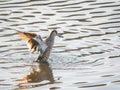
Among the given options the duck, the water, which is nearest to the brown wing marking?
the duck

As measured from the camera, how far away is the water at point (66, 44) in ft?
39.9

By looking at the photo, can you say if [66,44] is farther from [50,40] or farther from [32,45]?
[32,45]

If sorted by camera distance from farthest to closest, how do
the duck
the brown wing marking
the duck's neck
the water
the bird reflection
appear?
the duck's neck < the brown wing marking < the duck < the bird reflection < the water

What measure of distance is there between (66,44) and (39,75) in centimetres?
209

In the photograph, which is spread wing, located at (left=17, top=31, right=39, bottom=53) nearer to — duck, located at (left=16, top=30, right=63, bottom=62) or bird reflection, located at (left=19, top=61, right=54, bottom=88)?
duck, located at (left=16, top=30, right=63, bottom=62)

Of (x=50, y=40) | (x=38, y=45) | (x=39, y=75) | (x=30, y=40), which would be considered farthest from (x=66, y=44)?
(x=39, y=75)

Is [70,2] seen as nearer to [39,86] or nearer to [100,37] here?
[100,37]

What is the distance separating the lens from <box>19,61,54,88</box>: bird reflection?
1240 cm

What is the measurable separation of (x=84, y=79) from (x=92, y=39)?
307 centimetres

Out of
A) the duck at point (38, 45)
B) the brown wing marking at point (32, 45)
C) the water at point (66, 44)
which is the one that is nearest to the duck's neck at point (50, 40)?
the duck at point (38, 45)

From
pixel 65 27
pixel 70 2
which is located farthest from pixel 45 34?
pixel 70 2

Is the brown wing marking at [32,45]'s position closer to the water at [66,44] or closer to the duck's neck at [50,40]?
the water at [66,44]

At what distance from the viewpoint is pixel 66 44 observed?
1492cm

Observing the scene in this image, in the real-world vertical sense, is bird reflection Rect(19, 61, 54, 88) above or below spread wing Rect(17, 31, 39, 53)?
below
